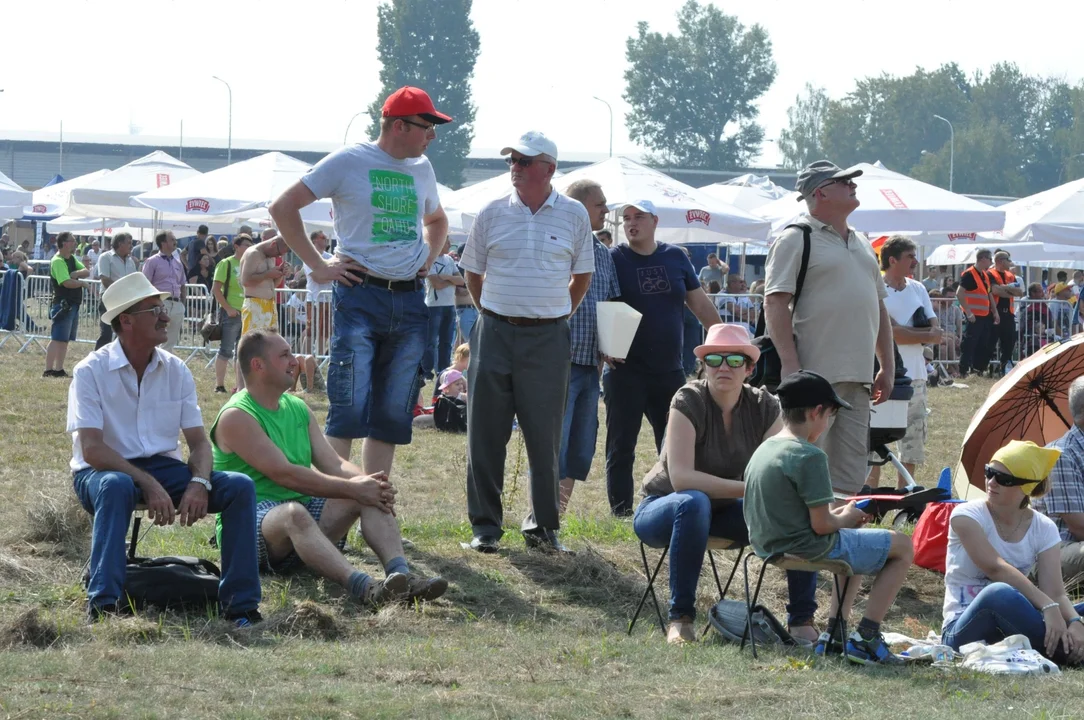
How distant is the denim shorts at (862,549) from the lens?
557 centimetres

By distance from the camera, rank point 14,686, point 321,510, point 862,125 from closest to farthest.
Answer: point 14,686
point 321,510
point 862,125

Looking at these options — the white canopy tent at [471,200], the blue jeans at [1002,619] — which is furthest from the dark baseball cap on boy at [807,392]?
the white canopy tent at [471,200]

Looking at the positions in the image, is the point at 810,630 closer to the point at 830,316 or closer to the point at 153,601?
the point at 830,316

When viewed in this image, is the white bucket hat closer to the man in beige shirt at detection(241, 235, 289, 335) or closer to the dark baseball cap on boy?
the dark baseball cap on boy

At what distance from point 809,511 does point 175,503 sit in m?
2.62

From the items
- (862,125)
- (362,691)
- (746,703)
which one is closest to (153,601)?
(362,691)

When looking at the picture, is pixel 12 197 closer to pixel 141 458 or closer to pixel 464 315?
pixel 464 315

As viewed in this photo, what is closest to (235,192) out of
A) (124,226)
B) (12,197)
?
(12,197)

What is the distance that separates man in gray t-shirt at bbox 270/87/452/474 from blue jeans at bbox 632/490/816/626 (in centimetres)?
155

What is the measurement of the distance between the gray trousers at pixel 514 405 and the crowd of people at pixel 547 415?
1 centimetres

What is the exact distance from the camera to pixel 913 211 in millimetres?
18531

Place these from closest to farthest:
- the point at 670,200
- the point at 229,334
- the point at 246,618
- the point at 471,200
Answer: the point at 246,618 → the point at 229,334 → the point at 670,200 → the point at 471,200

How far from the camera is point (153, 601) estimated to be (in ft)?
19.5

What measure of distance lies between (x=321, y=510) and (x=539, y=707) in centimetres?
228
